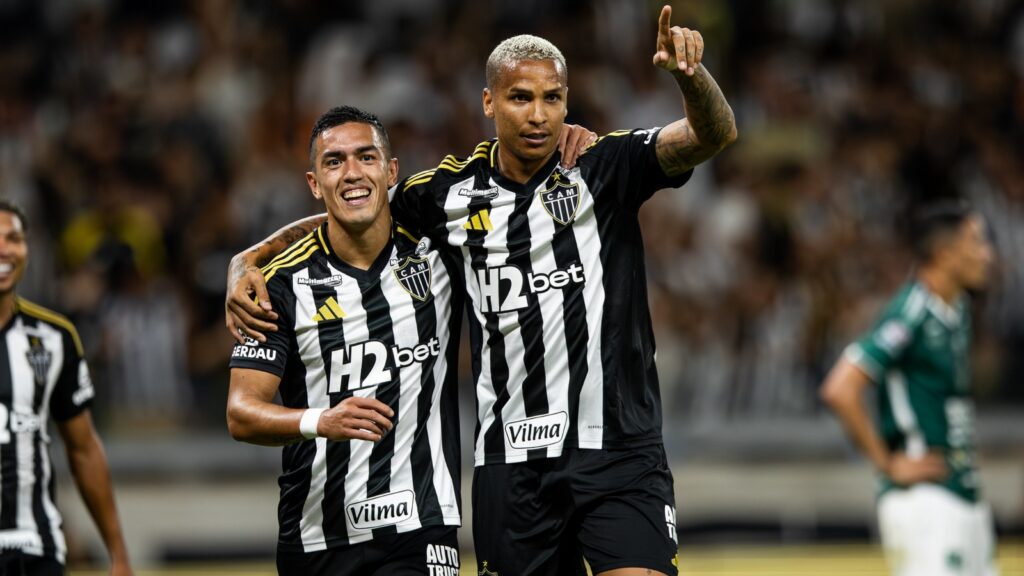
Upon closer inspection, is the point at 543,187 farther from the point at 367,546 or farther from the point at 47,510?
the point at 47,510

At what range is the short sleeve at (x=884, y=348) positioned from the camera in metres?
7.84

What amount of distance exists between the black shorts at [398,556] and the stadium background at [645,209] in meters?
5.75

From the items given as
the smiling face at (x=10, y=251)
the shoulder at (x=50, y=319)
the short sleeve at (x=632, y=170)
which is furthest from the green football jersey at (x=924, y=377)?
the smiling face at (x=10, y=251)

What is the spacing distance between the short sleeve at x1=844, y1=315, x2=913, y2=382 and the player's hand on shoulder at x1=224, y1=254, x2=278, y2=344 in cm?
339

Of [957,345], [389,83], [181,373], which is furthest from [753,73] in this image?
[957,345]

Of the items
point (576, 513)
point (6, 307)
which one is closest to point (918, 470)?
point (576, 513)

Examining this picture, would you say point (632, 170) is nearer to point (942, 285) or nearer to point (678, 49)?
point (678, 49)

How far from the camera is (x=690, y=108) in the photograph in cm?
539

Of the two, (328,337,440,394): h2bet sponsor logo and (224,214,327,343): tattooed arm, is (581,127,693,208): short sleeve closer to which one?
(328,337,440,394): h2bet sponsor logo

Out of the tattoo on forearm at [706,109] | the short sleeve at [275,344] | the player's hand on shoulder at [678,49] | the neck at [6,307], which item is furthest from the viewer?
the neck at [6,307]

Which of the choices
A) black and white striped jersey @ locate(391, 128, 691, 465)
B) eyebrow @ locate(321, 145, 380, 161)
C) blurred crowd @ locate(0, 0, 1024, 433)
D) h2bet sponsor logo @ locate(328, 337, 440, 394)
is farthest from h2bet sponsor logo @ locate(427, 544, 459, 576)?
blurred crowd @ locate(0, 0, 1024, 433)

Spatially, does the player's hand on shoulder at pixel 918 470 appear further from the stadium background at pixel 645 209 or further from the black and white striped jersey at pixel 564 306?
the stadium background at pixel 645 209

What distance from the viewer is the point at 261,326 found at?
5762 millimetres

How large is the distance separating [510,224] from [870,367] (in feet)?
9.16
